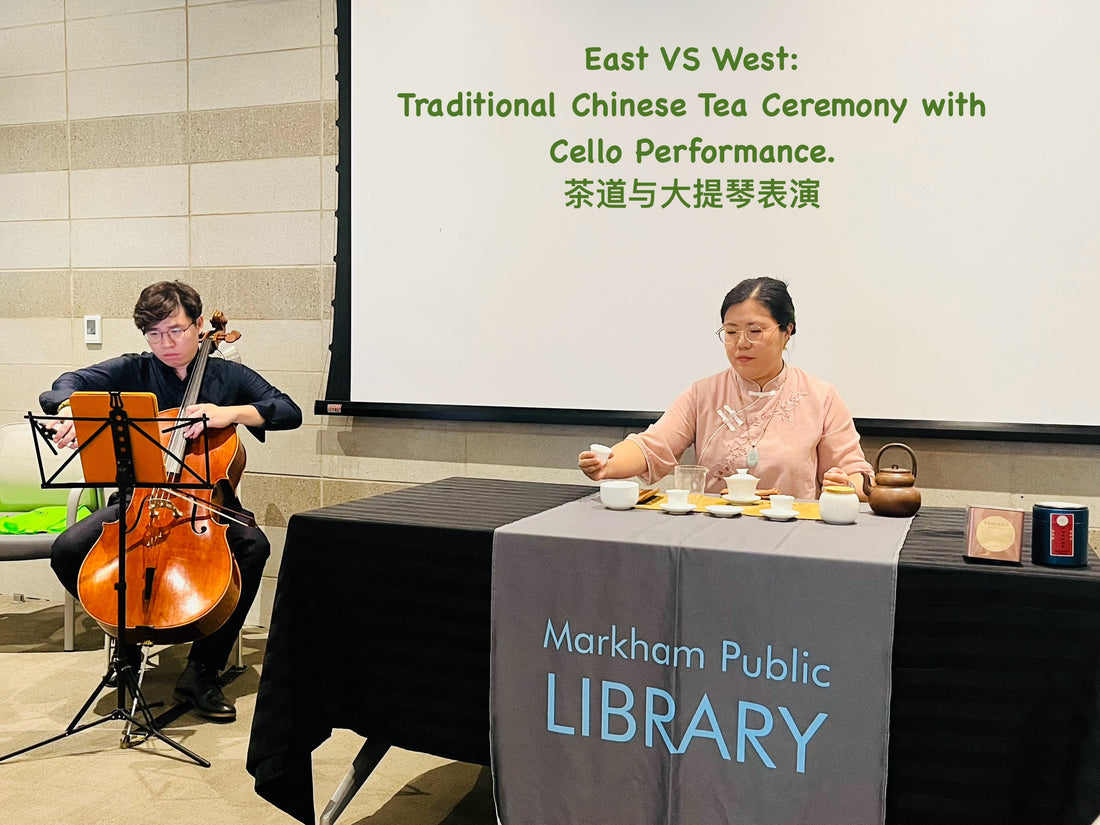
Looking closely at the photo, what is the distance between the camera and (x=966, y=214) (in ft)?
9.57

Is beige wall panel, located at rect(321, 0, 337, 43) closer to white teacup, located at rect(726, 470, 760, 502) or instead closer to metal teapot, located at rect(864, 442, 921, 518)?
white teacup, located at rect(726, 470, 760, 502)

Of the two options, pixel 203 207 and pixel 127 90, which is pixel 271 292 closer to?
pixel 203 207

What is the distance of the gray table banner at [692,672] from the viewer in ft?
5.49

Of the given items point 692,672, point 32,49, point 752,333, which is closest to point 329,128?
point 32,49

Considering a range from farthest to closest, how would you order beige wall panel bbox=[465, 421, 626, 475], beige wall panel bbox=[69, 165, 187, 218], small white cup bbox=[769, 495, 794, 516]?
beige wall panel bbox=[69, 165, 187, 218], beige wall panel bbox=[465, 421, 626, 475], small white cup bbox=[769, 495, 794, 516]

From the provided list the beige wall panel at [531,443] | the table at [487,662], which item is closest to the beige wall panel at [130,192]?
the beige wall panel at [531,443]

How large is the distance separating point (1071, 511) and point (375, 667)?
4.30 ft

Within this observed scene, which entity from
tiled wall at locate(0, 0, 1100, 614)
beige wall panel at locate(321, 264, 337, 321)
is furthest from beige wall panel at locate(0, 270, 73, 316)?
beige wall panel at locate(321, 264, 337, 321)

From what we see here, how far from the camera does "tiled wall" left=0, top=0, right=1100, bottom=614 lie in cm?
360

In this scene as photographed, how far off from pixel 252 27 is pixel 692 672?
9.80ft

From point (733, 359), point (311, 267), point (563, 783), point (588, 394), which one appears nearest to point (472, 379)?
point (588, 394)

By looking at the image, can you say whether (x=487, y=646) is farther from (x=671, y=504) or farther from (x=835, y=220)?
(x=835, y=220)

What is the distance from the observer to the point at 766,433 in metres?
2.56

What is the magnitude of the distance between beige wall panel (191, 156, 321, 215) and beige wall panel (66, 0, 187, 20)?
613 millimetres
